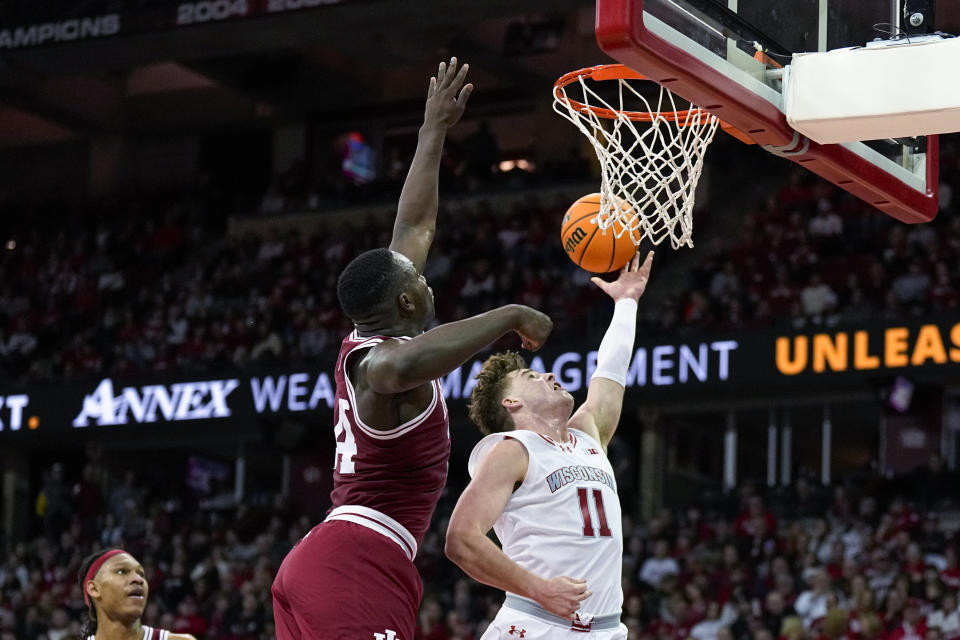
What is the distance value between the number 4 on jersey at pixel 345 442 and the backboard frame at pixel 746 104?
1.26 metres

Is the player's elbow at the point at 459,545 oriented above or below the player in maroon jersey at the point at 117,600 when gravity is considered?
above

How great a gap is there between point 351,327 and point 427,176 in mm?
13435

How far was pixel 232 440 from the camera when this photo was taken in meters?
20.8

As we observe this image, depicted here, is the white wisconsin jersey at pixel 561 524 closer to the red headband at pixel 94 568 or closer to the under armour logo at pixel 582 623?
the under armour logo at pixel 582 623

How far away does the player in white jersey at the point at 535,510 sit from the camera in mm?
4586

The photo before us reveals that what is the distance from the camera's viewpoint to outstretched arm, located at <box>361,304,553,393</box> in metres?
3.85

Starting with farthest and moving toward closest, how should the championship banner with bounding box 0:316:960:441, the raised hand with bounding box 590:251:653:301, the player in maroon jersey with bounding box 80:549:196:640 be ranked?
the championship banner with bounding box 0:316:960:441, the player in maroon jersey with bounding box 80:549:196:640, the raised hand with bounding box 590:251:653:301

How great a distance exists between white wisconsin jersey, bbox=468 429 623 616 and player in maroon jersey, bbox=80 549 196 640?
6.05 ft

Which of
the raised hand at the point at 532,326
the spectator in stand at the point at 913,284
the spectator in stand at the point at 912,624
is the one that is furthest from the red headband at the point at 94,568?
the spectator in stand at the point at 913,284

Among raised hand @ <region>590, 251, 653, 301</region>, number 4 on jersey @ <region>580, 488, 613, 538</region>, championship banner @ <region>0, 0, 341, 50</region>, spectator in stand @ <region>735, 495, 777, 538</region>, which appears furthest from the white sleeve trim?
championship banner @ <region>0, 0, 341, 50</region>

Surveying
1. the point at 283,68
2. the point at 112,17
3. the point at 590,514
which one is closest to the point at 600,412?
the point at 590,514

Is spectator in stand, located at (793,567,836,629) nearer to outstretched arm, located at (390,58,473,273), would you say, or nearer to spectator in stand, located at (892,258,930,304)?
Answer: spectator in stand, located at (892,258,930,304)

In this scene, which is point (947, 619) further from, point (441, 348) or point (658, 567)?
point (441, 348)

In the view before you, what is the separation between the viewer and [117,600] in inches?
240
